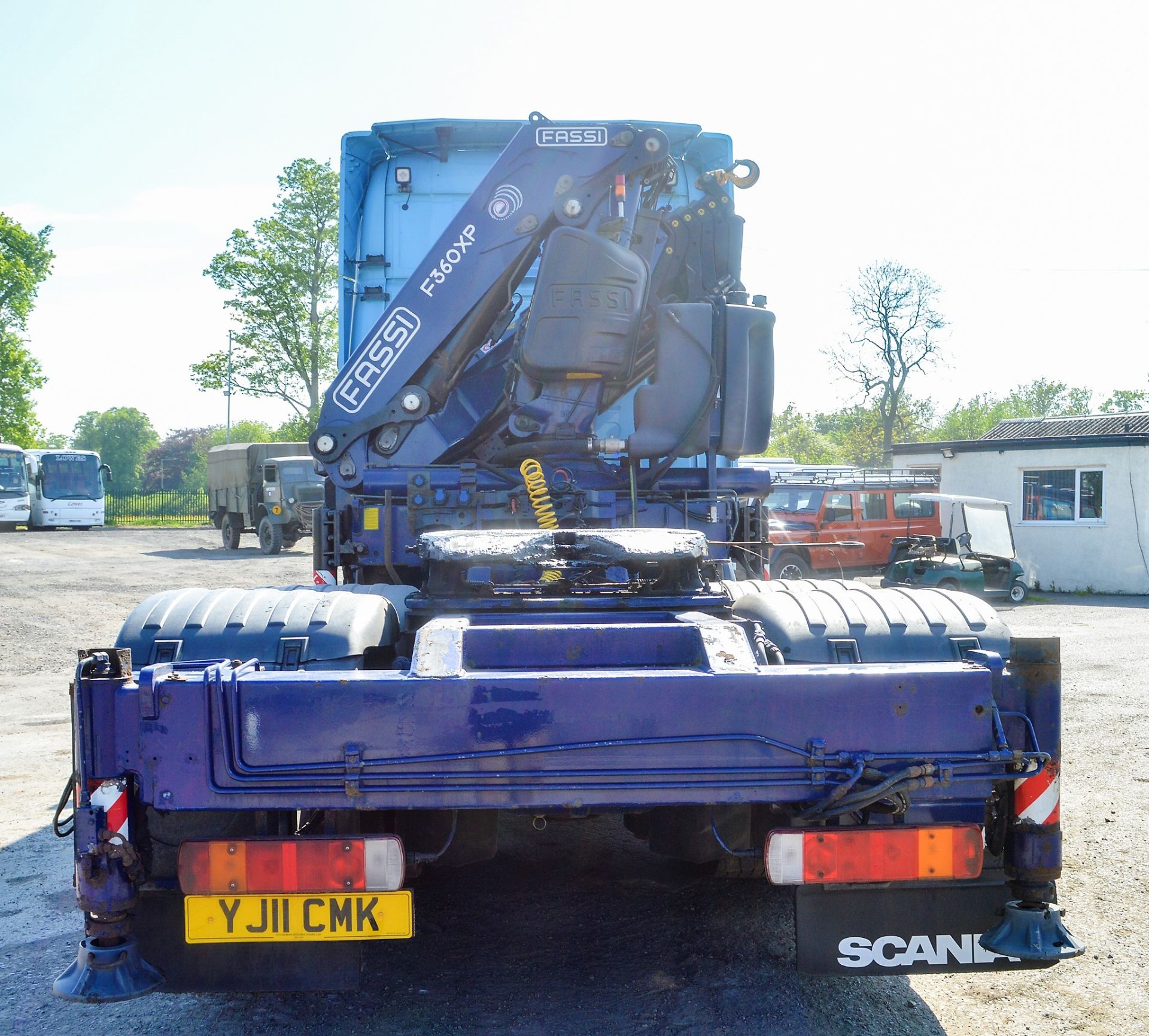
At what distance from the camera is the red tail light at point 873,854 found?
2656 millimetres

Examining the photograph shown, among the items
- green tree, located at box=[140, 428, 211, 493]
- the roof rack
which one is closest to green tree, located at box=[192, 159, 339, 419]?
the roof rack

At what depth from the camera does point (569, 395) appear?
203 inches

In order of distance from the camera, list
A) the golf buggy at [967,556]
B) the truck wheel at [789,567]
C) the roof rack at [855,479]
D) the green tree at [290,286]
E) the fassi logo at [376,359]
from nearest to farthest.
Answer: the fassi logo at [376,359] < the golf buggy at [967,556] < the truck wheel at [789,567] < the roof rack at [855,479] < the green tree at [290,286]

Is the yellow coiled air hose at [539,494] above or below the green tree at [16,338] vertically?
below

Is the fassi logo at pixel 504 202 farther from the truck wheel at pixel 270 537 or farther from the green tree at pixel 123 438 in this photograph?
the green tree at pixel 123 438

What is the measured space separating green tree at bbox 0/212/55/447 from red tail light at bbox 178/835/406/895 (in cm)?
4457

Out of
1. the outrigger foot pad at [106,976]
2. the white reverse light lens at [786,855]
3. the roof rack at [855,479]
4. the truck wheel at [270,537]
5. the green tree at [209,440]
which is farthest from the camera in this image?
the green tree at [209,440]

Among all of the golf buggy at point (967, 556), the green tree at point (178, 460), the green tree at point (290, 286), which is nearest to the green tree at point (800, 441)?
the green tree at point (290, 286)

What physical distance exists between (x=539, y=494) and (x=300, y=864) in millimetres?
2627

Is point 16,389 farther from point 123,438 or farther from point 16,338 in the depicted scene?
point 123,438

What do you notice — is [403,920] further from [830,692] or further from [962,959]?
[962,959]

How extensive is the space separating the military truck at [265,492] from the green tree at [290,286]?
36.3 feet

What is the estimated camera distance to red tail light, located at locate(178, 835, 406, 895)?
261cm

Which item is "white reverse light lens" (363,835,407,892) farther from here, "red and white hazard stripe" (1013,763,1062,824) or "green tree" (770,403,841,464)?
"green tree" (770,403,841,464)
